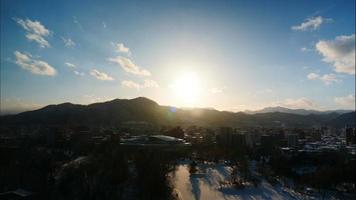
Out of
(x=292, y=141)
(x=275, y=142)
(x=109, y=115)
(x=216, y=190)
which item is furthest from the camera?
(x=109, y=115)

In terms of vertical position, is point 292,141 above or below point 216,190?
above

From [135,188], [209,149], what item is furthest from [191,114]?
[135,188]

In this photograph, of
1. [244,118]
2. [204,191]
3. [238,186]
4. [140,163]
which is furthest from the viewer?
[244,118]

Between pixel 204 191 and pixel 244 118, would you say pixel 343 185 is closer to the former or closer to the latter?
pixel 204 191

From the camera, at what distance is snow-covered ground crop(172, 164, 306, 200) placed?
104 feet

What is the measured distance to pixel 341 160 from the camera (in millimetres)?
53375

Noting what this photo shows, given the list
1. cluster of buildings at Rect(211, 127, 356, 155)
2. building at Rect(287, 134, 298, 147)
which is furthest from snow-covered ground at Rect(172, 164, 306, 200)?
building at Rect(287, 134, 298, 147)

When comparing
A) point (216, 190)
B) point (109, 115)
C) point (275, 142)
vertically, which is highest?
point (109, 115)

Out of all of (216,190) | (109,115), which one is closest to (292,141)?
(216,190)

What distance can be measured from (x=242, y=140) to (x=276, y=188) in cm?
3545

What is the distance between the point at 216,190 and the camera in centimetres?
3412

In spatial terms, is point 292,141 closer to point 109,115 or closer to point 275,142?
point 275,142

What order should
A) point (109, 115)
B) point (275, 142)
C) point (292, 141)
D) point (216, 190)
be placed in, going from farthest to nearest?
point (109, 115) < point (292, 141) < point (275, 142) < point (216, 190)

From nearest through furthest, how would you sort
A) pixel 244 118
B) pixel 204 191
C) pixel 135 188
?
pixel 135 188
pixel 204 191
pixel 244 118
